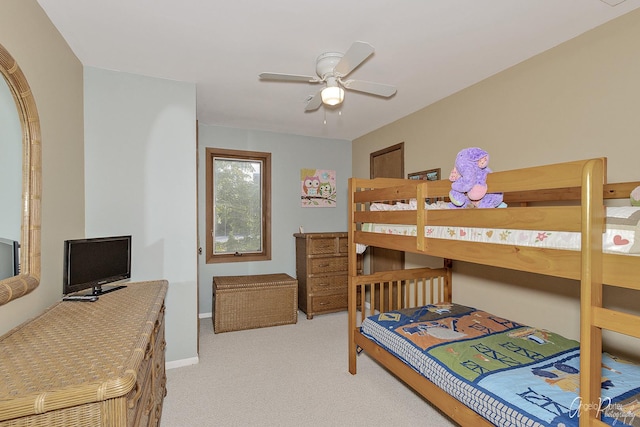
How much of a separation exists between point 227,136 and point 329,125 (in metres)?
1.42

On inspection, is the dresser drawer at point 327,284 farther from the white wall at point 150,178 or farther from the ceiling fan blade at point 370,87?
the ceiling fan blade at point 370,87

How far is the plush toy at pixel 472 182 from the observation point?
1644mm

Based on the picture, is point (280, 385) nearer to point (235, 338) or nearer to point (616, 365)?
point (235, 338)

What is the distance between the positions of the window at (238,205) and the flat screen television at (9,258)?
8.71 ft

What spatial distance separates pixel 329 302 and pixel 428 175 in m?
2.13

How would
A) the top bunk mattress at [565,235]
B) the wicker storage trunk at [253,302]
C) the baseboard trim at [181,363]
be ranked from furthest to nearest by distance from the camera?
1. the wicker storage trunk at [253,302]
2. the baseboard trim at [181,363]
3. the top bunk mattress at [565,235]

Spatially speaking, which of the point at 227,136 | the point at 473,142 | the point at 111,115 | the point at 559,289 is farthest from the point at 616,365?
the point at 227,136

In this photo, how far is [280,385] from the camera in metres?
2.52

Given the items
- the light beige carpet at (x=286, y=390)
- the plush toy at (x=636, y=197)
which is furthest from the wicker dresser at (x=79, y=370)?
the plush toy at (x=636, y=197)

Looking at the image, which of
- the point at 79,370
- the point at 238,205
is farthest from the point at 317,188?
the point at 79,370

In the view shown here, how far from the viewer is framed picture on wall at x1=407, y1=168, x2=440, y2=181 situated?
339 cm

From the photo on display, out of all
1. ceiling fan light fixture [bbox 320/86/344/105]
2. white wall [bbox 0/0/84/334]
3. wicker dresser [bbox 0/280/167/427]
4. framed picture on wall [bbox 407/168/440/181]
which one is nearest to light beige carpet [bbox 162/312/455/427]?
wicker dresser [bbox 0/280/167/427]

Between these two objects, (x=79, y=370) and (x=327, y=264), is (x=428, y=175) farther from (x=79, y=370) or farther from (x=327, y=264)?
(x=79, y=370)

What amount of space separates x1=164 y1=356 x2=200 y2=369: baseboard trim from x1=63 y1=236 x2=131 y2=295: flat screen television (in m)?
0.89
